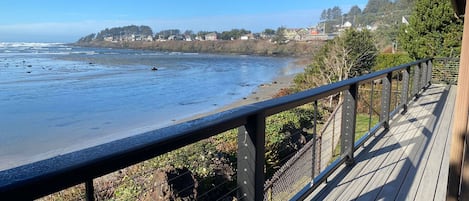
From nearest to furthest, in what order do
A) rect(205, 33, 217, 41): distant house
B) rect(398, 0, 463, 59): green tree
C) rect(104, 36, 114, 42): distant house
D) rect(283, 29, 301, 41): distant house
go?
rect(398, 0, 463, 59): green tree, rect(283, 29, 301, 41): distant house, rect(205, 33, 217, 41): distant house, rect(104, 36, 114, 42): distant house

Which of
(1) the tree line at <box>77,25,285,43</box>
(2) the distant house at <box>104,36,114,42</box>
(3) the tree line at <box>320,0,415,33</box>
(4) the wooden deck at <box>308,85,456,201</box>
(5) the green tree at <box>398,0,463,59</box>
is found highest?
(3) the tree line at <box>320,0,415,33</box>

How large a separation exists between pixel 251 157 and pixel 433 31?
15821mm

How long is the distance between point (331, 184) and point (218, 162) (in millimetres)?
3546

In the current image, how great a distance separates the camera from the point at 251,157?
1.72m

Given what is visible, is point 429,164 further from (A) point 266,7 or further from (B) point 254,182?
(A) point 266,7

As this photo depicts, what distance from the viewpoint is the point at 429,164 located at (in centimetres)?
332

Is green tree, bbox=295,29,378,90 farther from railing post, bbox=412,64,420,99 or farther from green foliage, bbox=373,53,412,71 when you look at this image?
railing post, bbox=412,64,420,99

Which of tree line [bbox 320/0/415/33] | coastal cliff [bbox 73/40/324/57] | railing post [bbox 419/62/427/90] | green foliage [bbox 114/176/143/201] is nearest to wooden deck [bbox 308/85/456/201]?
green foliage [bbox 114/176/143/201]

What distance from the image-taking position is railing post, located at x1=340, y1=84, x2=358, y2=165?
3.13m

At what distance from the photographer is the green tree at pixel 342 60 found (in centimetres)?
2020

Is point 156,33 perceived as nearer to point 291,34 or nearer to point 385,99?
point 291,34

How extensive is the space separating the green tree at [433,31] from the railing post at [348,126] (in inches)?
511

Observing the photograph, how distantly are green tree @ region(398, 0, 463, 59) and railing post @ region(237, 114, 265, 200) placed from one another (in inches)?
577

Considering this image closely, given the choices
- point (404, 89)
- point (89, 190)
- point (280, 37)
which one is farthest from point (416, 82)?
point (280, 37)
